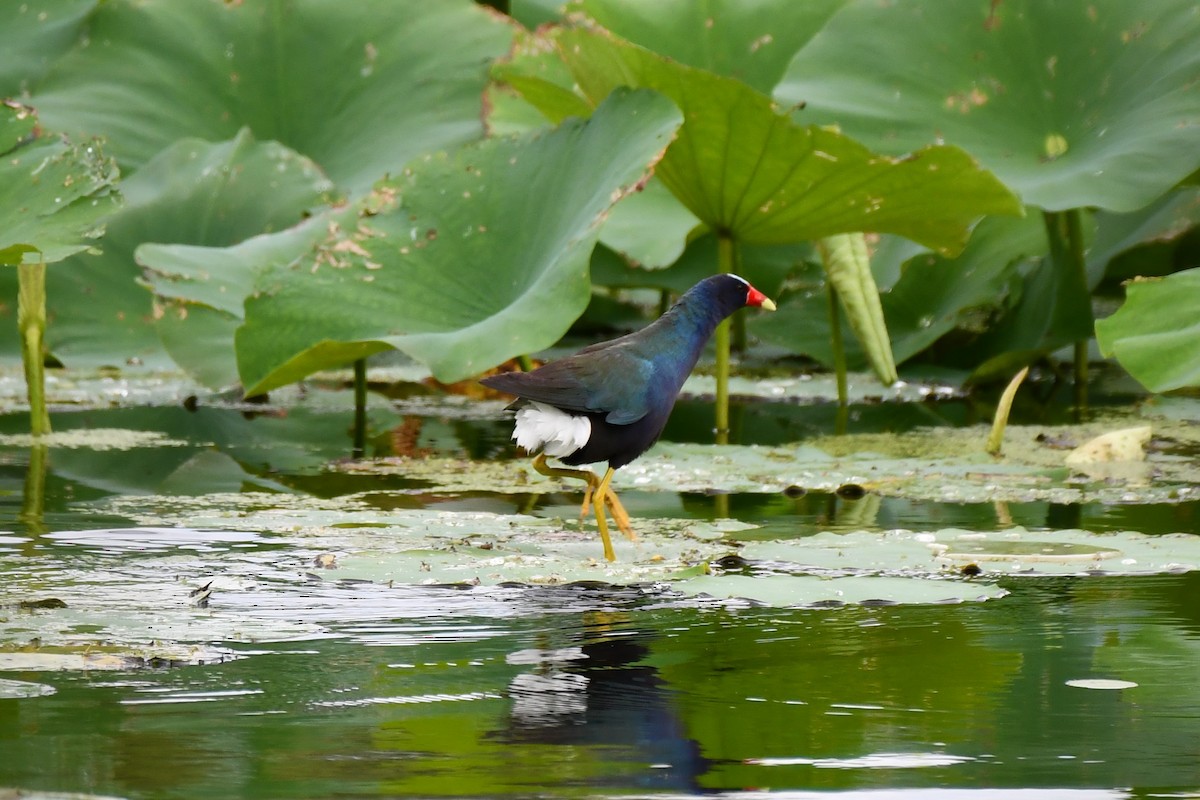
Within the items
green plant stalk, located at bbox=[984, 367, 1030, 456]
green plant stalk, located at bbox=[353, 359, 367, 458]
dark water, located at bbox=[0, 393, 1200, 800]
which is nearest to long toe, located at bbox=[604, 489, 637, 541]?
dark water, located at bbox=[0, 393, 1200, 800]

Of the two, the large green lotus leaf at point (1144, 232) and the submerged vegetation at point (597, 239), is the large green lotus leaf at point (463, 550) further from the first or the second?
the large green lotus leaf at point (1144, 232)

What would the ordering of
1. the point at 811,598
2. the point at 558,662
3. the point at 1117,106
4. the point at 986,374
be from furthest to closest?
1. the point at 986,374
2. the point at 1117,106
3. the point at 811,598
4. the point at 558,662

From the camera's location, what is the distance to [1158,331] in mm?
4699

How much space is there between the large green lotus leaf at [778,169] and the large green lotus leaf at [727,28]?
4.98 feet

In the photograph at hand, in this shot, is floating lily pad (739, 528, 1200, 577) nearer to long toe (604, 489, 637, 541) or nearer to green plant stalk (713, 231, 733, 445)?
long toe (604, 489, 637, 541)

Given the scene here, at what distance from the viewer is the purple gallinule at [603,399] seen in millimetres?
3594

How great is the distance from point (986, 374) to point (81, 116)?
12.7 feet

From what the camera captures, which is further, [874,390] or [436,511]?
[874,390]

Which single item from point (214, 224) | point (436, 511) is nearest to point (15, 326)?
point (214, 224)

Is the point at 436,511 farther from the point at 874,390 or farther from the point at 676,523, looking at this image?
the point at 874,390

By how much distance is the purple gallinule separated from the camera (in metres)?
3.59

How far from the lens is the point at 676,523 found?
3957mm

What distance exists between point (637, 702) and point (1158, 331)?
106 inches

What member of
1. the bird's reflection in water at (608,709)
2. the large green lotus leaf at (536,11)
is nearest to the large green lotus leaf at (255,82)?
the large green lotus leaf at (536,11)
